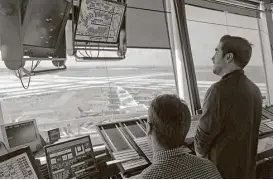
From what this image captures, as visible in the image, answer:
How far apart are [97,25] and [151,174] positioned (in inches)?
60.9

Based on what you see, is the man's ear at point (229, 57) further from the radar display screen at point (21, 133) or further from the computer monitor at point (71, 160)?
the radar display screen at point (21, 133)

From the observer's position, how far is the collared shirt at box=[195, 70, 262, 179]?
7.79ft

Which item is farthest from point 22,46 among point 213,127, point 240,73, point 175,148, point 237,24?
point 237,24

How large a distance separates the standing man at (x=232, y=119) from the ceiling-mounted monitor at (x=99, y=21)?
3.21 ft

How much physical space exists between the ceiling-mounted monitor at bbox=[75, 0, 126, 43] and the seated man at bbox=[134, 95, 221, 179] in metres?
1.17

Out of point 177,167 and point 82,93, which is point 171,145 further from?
point 82,93

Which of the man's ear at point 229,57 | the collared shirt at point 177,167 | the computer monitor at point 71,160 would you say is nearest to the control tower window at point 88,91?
the computer monitor at point 71,160

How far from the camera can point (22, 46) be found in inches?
77.5

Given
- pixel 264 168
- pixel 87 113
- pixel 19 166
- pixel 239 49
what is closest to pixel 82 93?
pixel 87 113

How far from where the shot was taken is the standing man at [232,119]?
2.38 m

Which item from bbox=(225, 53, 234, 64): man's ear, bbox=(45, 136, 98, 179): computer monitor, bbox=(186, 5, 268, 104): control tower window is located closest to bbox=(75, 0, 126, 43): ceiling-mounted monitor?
bbox=(45, 136, 98, 179): computer monitor

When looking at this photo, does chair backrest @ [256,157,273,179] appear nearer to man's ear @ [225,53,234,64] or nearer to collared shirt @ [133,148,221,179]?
man's ear @ [225,53,234,64]

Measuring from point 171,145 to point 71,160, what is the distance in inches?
33.9

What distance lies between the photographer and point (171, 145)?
1492 mm
